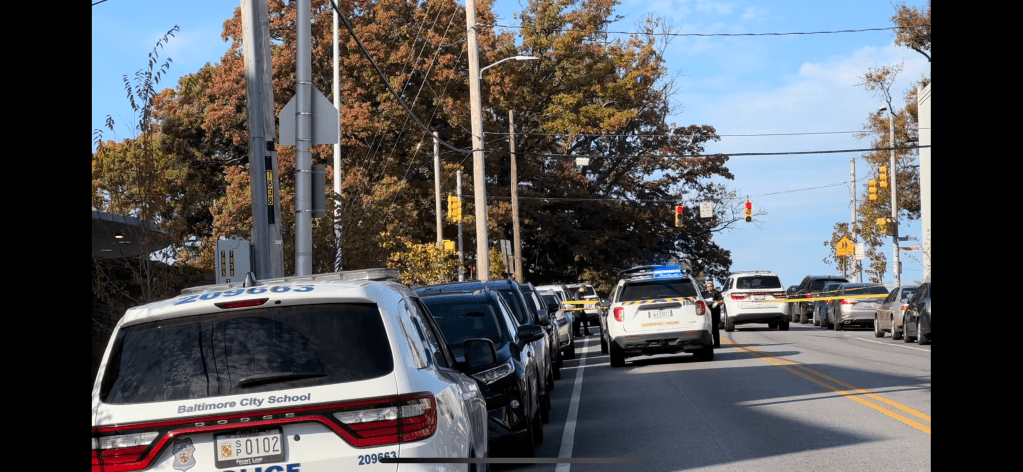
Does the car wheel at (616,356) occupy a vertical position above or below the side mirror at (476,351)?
below

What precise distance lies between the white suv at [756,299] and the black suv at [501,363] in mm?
25320

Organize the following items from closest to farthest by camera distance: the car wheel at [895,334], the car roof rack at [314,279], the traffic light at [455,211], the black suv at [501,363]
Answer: the car roof rack at [314,279]
the black suv at [501,363]
the car wheel at [895,334]
the traffic light at [455,211]

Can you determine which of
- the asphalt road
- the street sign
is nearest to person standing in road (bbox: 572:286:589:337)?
the street sign

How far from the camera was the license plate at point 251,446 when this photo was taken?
5371mm

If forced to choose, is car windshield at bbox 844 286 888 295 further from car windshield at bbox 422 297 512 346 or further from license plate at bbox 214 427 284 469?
license plate at bbox 214 427 284 469

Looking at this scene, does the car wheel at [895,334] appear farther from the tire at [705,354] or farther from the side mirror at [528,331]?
the side mirror at [528,331]

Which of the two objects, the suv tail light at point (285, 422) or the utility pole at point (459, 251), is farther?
the utility pole at point (459, 251)

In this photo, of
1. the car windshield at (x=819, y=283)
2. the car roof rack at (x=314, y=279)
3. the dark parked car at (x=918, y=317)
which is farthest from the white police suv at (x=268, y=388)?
the car windshield at (x=819, y=283)

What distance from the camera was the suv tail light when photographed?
5344 millimetres

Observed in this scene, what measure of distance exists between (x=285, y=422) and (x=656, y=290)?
18.6 m

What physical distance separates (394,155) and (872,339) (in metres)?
21.7

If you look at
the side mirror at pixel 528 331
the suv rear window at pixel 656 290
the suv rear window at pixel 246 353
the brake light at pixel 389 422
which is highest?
the suv rear window at pixel 246 353

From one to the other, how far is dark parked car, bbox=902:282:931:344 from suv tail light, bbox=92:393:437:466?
24.9 m

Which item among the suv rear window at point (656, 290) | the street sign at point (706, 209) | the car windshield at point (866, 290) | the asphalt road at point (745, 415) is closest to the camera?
the asphalt road at point (745, 415)
